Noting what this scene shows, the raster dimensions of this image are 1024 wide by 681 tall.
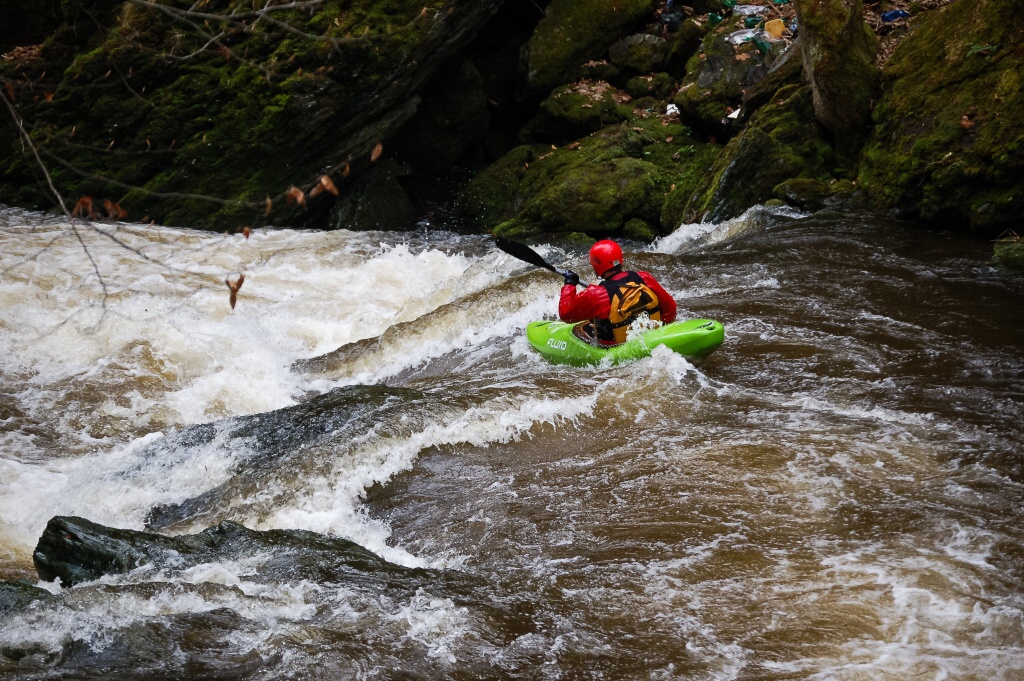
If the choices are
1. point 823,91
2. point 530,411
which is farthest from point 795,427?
point 823,91

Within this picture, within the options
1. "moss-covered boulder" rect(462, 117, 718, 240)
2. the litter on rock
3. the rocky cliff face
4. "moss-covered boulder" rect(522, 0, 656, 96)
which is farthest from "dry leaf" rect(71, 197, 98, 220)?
"moss-covered boulder" rect(522, 0, 656, 96)

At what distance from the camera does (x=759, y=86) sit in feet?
34.3

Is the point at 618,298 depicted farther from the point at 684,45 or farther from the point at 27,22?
the point at 27,22

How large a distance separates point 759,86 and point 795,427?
23.2 ft

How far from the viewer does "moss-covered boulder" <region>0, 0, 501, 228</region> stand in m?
10.1

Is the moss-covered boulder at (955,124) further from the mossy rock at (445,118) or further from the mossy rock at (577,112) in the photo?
the mossy rock at (445,118)

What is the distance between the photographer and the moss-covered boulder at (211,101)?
10062mm

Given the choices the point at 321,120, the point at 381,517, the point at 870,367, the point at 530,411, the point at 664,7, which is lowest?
the point at 381,517

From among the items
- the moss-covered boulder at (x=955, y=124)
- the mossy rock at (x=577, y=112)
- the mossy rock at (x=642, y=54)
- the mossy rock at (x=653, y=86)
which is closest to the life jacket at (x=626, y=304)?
the moss-covered boulder at (x=955, y=124)

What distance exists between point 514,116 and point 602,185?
3246 millimetres

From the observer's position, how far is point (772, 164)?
9.49m

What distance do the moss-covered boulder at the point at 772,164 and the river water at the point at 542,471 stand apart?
0.79m

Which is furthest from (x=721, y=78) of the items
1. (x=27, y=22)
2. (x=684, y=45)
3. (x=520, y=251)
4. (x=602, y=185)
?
(x=27, y=22)

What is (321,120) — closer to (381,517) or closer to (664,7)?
(664,7)
